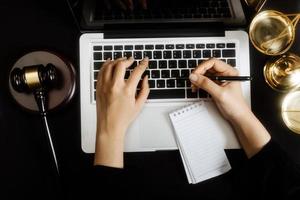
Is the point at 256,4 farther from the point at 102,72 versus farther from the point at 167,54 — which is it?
the point at 102,72

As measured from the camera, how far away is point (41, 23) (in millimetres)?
997

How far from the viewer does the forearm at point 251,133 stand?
94 cm

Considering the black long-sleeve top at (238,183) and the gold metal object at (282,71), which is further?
the gold metal object at (282,71)

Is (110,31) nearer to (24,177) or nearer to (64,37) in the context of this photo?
(64,37)

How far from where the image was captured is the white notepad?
95cm

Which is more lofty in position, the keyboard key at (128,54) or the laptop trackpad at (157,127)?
the keyboard key at (128,54)

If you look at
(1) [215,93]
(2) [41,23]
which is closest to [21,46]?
(2) [41,23]

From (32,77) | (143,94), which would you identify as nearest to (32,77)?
(32,77)

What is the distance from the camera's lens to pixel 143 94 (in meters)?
0.93

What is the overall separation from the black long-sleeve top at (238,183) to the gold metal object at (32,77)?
24 cm

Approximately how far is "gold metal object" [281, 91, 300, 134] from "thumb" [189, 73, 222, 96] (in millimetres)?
190

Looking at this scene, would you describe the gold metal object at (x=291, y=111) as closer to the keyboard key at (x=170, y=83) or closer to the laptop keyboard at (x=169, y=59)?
the laptop keyboard at (x=169, y=59)

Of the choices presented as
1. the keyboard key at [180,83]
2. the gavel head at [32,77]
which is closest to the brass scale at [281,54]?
the keyboard key at [180,83]

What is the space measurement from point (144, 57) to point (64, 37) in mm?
210
